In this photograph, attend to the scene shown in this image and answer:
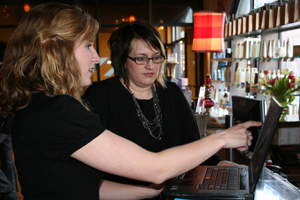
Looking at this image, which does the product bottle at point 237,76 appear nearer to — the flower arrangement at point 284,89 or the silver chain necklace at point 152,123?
the flower arrangement at point 284,89

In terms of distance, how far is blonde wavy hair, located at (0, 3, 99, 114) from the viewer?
91cm

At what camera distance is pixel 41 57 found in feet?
3.03

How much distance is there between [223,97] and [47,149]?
505cm

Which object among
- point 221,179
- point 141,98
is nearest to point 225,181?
point 221,179

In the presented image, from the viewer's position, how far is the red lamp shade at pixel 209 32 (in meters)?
3.88

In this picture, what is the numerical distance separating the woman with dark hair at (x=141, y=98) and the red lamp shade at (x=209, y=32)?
7.13 feet

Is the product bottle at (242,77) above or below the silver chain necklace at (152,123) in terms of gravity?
above

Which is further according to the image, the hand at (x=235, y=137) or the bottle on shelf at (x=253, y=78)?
the bottle on shelf at (x=253, y=78)

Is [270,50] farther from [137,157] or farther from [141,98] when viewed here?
[137,157]

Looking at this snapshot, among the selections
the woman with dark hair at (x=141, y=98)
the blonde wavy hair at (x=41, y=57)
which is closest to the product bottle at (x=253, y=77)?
the woman with dark hair at (x=141, y=98)

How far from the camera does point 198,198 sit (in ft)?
3.51

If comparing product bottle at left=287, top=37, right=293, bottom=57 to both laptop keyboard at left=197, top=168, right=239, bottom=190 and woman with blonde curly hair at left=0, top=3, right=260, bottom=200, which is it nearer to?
laptop keyboard at left=197, top=168, right=239, bottom=190

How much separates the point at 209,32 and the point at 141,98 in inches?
94.6

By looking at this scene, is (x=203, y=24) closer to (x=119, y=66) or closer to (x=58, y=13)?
(x=119, y=66)
